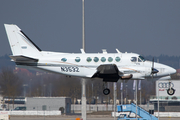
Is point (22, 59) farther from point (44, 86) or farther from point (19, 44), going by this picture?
point (44, 86)

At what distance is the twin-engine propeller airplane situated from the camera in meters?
31.6

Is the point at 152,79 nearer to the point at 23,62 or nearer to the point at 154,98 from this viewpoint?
the point at 23,62

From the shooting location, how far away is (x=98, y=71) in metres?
31.4

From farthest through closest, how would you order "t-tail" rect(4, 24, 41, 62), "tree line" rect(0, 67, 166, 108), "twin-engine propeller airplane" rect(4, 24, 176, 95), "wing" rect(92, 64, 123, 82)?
"tree line" rect(0, 67, 166, 108) → "t-tail" rect(4, 24, 41, 62) → "twin-engine propeller airplane" rect(4, 24, 176, 95) → "wing" rect(92, 64, 123, 82)

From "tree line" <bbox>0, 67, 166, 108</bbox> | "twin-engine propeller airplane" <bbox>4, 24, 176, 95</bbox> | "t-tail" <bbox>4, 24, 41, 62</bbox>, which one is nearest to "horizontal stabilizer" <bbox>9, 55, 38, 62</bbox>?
"twin-engine propeller airplane" <bbox>4, 24, 176, 95</bbox>

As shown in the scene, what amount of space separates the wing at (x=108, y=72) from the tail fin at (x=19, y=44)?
7.19m

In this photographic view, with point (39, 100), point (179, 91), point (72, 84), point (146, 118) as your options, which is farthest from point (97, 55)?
point (179, 91)

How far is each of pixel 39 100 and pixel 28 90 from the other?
10957mm

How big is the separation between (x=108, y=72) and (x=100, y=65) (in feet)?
4.26

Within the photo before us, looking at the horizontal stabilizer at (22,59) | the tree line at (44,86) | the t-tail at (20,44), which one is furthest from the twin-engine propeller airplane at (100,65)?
the tree line at (44,86)

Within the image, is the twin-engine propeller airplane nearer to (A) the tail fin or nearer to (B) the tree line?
(A) the tail fin

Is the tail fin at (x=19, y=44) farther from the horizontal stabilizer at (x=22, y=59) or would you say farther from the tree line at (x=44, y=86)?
the tree line at (x=44, y=86)

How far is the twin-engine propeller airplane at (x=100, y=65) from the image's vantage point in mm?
31625

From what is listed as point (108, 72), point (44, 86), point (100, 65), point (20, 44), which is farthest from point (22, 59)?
point (44, 86)
